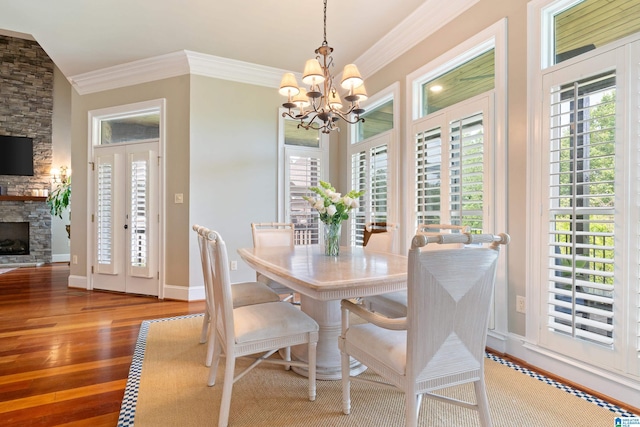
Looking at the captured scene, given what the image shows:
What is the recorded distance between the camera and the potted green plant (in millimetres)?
6411

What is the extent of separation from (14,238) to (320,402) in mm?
7851

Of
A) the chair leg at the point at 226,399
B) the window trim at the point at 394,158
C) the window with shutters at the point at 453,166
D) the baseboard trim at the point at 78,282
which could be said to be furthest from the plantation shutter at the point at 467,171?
the baseboard trim at the point at 78,282

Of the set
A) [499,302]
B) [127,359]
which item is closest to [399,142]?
[499,302]

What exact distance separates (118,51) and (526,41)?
13.5 ft

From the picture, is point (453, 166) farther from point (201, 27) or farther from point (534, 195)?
point (201, 27)

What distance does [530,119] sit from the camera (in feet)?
7.32

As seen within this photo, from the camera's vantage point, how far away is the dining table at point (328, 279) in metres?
1.51

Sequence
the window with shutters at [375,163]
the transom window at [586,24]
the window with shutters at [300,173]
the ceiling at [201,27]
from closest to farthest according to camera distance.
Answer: the transom window at [586,24]
the ceiling at [201,27]
the window with shutters at [375,163]
the window with shutters at [300,173]

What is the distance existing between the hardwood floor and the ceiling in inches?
115

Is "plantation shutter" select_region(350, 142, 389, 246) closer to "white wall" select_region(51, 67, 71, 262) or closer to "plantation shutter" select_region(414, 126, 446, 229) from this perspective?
"plantation shutter" select_region(414, 126, 446, 229)

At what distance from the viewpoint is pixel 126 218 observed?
4324 mm

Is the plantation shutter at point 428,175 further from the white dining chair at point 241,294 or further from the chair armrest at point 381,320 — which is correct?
the chair armrest at point 381,320

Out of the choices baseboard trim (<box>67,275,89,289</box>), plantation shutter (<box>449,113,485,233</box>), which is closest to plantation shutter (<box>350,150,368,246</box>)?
plantation shutter (<box>449,113,485,233</box>)

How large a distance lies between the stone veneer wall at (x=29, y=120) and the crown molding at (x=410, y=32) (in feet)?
21.6
